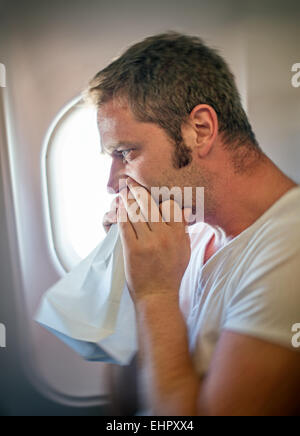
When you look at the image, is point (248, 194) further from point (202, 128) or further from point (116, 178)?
point (116, 178)

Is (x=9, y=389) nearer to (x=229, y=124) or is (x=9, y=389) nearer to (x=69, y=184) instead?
(x=69, y=184)

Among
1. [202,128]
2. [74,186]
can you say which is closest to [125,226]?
[74,186]

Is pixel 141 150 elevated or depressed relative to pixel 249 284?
elevated

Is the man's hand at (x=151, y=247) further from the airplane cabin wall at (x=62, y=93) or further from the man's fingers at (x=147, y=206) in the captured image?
the airplane cabin wall at (x=62, y=93)

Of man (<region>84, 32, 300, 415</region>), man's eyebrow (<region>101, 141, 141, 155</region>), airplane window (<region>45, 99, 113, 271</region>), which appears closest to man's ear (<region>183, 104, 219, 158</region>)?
man (<region>84, 32, 300, 415</region>)

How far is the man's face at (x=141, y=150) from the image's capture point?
812 millimetres

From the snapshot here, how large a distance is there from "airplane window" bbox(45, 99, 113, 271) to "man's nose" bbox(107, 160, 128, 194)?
14 mm

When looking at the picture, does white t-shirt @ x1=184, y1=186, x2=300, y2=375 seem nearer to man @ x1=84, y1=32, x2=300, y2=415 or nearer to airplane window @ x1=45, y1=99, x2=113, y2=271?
man @ x1=84, y1=32, x2=300, y2=415

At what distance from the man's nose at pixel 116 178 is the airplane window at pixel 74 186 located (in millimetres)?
14

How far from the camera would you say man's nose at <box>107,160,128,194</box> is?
846 mm

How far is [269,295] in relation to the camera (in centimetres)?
76

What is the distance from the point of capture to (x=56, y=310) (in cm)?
89

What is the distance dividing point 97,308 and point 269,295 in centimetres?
39

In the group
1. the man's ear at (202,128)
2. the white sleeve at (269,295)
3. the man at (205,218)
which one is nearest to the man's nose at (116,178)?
the man at (205,218)
